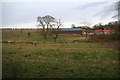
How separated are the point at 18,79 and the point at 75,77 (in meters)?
1.86

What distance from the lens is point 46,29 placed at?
44406 mm

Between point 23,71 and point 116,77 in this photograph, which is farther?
point 23,71

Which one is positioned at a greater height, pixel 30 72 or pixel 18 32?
pixel 18 32

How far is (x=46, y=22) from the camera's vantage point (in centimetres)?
4556

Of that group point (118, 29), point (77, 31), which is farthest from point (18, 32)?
point (118, 29)

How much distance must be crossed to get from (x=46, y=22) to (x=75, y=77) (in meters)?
39.8

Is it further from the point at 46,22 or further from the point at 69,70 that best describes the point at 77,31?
the point at 69,70

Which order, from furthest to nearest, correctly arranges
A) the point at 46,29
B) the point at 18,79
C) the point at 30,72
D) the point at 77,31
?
the point at 77,31
the point at 46,29
the point at 30,72
the point at 18,79

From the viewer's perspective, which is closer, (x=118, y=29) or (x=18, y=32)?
(x=118, y=29)

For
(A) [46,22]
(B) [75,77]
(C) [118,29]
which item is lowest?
(B) [75,77]

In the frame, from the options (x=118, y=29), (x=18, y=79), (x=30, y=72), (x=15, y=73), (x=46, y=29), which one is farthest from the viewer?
(x=46, y=29)

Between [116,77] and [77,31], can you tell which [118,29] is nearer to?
[116,77]

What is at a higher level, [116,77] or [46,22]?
[46,22]

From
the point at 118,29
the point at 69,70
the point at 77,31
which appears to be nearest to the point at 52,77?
the point at 69,70
